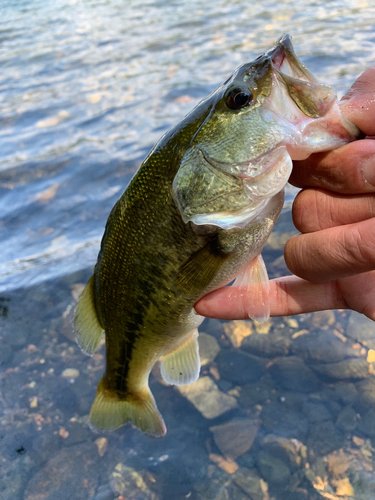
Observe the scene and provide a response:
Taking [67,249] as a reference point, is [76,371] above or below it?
below

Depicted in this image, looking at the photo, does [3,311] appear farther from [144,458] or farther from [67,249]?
[144,458]

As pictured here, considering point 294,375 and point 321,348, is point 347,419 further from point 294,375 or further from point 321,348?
point 321,348

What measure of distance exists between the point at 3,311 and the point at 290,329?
9.42ft

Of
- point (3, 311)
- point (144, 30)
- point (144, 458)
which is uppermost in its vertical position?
point (144, 30)

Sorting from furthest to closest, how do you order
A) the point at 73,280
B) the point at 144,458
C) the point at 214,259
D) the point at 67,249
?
1. the point at 67,249
2. the point at 73,280
3. the point at 144,458
4. the point at 214,259

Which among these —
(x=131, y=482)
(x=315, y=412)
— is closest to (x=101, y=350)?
(x=131, y=482)

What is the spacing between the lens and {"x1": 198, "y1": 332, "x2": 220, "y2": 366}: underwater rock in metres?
3.78

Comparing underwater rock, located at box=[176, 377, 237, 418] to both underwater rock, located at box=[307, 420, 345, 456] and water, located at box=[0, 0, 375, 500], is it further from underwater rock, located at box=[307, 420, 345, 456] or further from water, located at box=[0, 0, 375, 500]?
underwater rock, located at box=[307, 420, 345, 456]

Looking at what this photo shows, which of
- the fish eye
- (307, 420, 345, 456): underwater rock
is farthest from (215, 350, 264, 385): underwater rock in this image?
the fish eye

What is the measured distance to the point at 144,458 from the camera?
123 inches

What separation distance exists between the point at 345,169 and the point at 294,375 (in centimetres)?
218

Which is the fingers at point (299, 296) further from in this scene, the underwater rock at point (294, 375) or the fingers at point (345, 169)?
the underwater rock at point (294, 375)

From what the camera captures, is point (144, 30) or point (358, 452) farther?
point (144, 30)

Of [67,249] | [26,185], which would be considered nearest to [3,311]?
[67,249]
